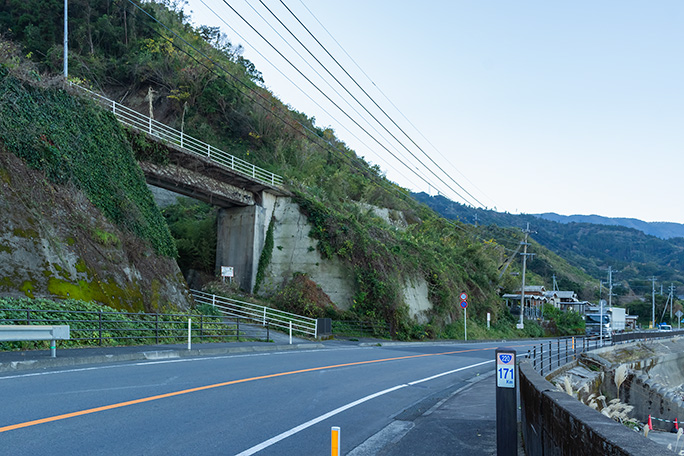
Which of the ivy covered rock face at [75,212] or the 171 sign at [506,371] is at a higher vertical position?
the ivy covered rock face at [75,212]

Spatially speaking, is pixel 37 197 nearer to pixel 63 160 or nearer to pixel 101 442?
pixel 63 160

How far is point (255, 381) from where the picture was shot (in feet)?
36.9

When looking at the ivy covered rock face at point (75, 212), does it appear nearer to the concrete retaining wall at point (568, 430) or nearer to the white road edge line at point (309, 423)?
the white road edge line at point (309, 423)

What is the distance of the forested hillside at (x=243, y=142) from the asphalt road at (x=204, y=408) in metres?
20.6

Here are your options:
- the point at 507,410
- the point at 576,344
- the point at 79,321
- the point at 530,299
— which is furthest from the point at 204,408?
the point at 530,299

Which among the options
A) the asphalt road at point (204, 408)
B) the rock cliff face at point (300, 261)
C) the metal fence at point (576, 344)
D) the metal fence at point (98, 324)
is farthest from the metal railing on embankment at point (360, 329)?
the asphalt road at point (204, 408)

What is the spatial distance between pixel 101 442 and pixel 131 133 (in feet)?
72.6

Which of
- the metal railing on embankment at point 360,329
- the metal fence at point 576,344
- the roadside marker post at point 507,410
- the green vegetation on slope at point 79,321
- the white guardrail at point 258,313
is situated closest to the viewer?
the roadside marker post at point 507,410

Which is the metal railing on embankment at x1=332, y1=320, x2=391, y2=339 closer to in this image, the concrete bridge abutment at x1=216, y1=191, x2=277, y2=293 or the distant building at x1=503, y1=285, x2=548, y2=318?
the concrete bridge abutment at x1=216, y1=191, x2=277, y2=293

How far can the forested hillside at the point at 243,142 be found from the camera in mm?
35531

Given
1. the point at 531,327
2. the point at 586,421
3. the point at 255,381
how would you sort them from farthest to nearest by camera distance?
the point at 531,327 < the point at 255,381 < the point at 586,421

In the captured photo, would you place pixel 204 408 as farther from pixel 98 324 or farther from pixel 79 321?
pixel 98 324

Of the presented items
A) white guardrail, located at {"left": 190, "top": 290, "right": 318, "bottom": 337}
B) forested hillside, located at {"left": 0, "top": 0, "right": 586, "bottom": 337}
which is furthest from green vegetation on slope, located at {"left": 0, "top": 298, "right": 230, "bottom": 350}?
forested hillside, located at {"left": 0, "top": 0, "right": 586, "bottom": 337}

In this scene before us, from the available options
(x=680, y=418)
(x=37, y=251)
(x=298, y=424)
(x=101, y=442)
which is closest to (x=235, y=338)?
(x=37, y=251)
